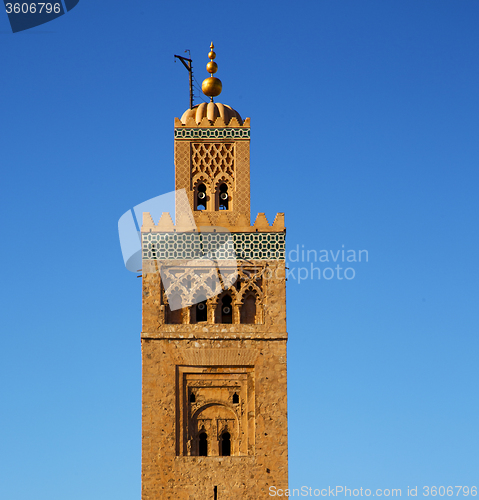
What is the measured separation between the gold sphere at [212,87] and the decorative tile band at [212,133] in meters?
1.30

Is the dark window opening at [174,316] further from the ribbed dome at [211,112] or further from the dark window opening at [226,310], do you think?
the ribbed dome at [211,112]

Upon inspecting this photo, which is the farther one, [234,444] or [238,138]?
[238,138]

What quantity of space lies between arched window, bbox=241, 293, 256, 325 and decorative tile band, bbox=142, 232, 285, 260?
92 centimetres

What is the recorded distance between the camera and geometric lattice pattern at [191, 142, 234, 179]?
28.9 metres

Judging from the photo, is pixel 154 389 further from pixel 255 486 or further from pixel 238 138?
pixel 238 138

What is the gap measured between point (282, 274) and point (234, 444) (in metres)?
4.00

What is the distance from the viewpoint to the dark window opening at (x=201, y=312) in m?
27.8

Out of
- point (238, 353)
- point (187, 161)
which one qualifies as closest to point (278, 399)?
point (238, 353)

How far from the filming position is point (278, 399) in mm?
26984

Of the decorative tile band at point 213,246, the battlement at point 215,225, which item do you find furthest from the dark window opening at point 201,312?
the battlement at point 215,225

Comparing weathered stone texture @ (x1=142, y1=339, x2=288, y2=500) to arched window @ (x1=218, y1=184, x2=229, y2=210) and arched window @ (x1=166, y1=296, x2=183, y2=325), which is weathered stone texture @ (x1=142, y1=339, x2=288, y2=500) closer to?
arched window @ (x1=166, y1=296, x2=183, y2=325)

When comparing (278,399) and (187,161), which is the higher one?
(187,161)

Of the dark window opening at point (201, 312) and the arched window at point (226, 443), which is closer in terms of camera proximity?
the arched window at point (226, 443)

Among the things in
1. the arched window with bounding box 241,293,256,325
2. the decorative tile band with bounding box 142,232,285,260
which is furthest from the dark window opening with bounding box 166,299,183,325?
the arched window with bounding box 241,293,256,325
